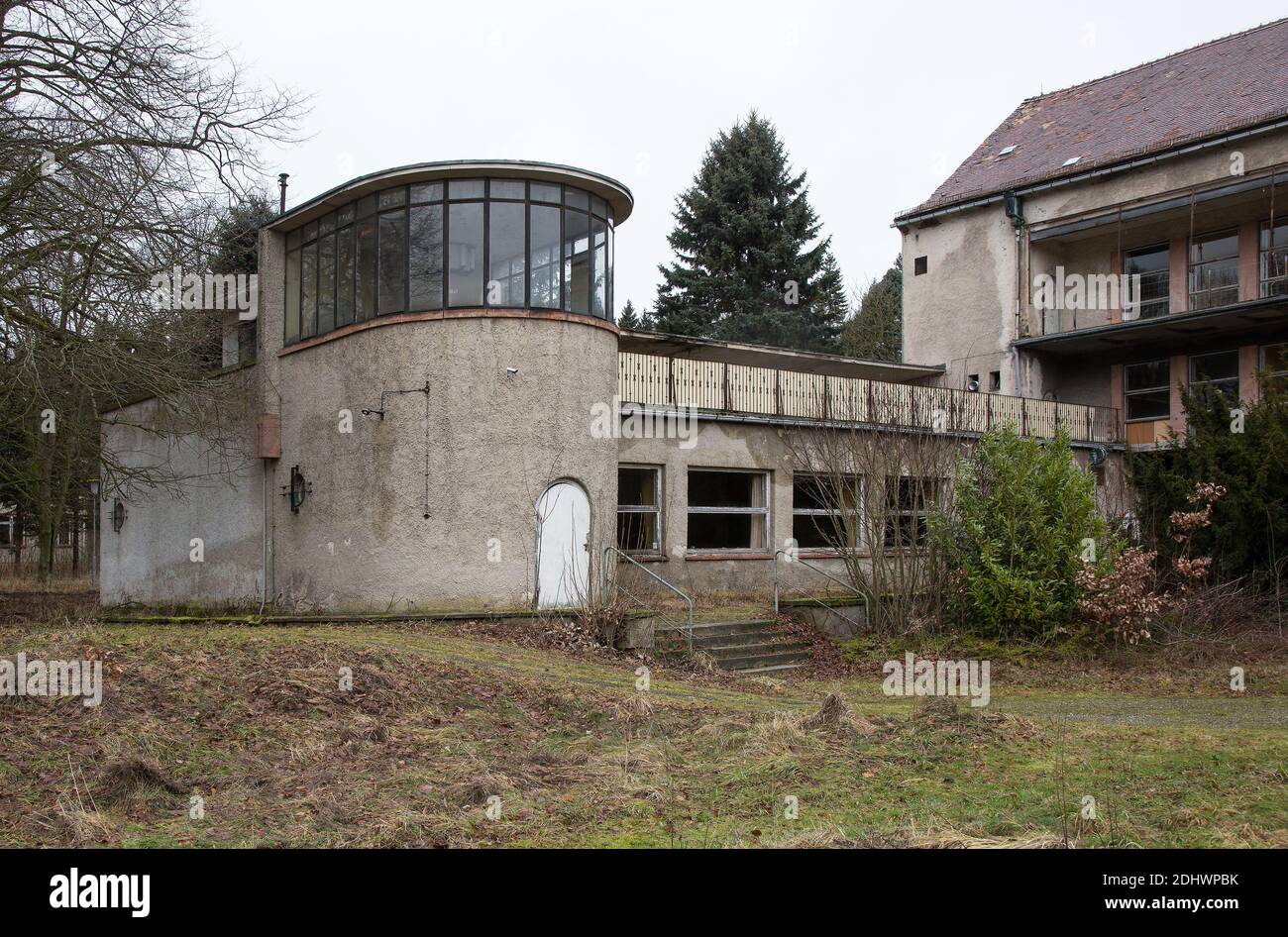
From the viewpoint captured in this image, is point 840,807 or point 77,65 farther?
point 77,65

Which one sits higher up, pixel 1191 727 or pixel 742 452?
pixel 742 452

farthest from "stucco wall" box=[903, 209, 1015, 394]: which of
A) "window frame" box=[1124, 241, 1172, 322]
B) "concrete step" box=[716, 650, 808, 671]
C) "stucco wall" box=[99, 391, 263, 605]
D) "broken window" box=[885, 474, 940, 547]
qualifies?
"stucco wall" box=[99, 391, 263, 605]

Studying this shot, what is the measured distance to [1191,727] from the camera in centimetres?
1072

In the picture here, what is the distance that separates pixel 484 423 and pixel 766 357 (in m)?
11.9

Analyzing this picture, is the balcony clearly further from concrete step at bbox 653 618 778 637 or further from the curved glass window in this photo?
the curved glass window

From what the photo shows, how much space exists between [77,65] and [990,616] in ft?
50.7

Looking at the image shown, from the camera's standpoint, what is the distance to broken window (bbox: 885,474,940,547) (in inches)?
688

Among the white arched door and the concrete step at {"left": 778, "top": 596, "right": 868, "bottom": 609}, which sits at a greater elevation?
the white arched door

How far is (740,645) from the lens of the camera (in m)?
16.5

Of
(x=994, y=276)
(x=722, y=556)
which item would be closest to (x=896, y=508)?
(x=722, y=556)

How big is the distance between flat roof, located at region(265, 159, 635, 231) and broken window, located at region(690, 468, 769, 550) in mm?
5606
